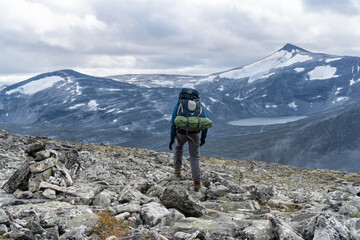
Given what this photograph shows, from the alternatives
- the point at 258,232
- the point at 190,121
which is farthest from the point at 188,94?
the point at 258,232

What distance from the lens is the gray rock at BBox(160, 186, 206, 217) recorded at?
10141mm

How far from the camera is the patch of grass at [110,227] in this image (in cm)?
811

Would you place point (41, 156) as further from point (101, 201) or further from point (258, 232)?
point (258, 232)

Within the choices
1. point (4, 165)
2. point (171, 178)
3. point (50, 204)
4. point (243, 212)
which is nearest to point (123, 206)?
point (50, 204)

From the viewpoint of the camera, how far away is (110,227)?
27.9ft

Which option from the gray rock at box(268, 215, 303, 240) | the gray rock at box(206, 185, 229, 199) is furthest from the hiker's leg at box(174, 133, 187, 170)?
the gray rock at box(268, 215, 303, 240)

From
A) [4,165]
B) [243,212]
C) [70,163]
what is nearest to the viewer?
[243,212]

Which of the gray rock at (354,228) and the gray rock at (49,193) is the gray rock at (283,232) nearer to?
the gray rock at (354,228)

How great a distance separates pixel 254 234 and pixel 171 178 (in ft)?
24.2

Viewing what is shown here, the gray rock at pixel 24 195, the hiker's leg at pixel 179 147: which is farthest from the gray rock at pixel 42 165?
the hiker's leg at pixel 179 147

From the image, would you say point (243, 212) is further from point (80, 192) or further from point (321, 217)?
point (80, 192)

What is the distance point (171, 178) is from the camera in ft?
48.6

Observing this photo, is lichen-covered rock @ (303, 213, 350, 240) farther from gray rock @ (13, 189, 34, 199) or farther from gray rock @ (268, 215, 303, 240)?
gray rock @ (13, 189, 34, 199)

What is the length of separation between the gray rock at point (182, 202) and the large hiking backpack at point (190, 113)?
2543 millimetres
